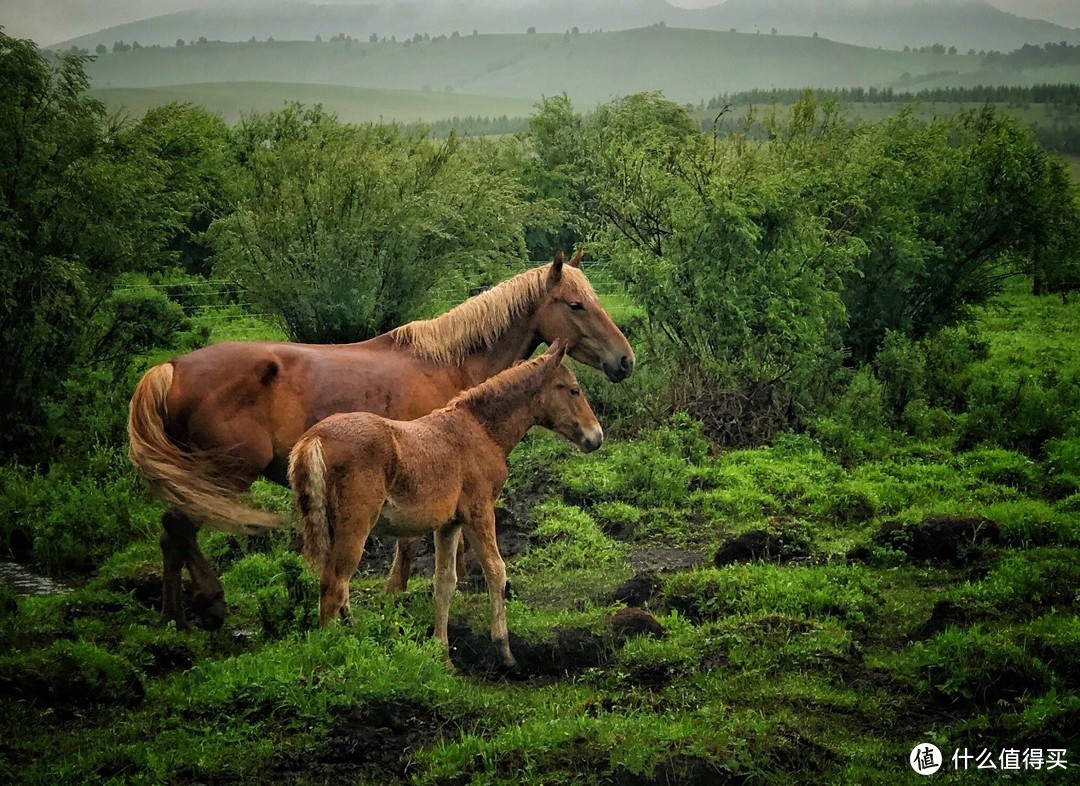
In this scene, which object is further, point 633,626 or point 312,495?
point 633,626

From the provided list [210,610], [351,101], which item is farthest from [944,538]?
[351,101]

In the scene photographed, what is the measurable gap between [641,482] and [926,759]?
20.7 feet

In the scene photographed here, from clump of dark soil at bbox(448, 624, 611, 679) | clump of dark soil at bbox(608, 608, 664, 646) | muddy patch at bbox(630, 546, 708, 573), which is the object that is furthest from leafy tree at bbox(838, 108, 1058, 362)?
clump of dark soil at bbox(448, 624, 611, 679)

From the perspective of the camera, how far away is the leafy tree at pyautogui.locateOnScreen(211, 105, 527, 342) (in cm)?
1415

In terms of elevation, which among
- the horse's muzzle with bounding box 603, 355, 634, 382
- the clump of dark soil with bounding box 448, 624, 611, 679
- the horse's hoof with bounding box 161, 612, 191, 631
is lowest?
the horse's hoof with bounding box 161, 612, 191, 631

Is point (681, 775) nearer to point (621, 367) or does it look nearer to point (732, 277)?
point (621, 367)

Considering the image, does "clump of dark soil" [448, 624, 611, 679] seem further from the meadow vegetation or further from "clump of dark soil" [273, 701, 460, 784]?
"clump of dark soil" [273, 701, 460, 784]

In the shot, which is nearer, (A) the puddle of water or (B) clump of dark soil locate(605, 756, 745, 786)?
(B) clump of dark soil locate(605, 756, 745, 786)

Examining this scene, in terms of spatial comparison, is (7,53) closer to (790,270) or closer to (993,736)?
(790,270)

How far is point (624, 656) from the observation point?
7496mm

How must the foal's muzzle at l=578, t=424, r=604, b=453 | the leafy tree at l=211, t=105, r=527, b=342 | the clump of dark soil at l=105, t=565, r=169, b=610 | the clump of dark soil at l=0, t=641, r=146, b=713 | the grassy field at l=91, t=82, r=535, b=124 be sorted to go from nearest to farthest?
the clump of dark soil at l=0, t=641, r=146, b=713, the foal's muzzle at l=578, t=424, r=604, b=453, the clump of dark soil at l=105, t=565, r=169, b=610, the leafy tree at l=211, t=105, r=527, b=342, the grassy field at l=91, t=82, r=535, b=124

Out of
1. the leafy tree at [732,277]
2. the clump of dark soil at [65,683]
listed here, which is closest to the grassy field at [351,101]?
the leafy tree at [732,277]

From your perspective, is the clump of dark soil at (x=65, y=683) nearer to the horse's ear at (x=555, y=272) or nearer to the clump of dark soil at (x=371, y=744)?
the clump of dark soil at (x=371, y=744)

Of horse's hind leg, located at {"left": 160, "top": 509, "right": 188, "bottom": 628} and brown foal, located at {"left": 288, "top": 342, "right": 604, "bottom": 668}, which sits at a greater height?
brown foal, located at {"left": 288, "top": 342, "right": 604, "bottom": 668}
